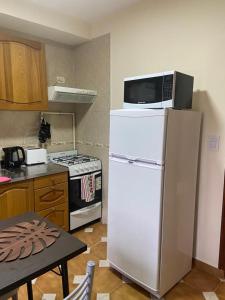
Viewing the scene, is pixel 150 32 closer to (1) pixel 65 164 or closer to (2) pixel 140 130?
(2) pixel 140 130

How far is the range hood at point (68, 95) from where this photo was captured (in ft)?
8.75

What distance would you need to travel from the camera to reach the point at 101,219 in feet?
10.2

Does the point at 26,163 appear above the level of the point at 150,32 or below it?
below

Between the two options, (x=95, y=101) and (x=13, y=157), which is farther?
(x=95, y=101)

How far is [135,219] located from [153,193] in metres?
0.29

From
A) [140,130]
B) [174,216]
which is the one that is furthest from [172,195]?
[140,130]

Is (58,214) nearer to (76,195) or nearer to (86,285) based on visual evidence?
(76,195)

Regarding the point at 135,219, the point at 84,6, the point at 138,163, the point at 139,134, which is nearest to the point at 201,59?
the point at 139,134

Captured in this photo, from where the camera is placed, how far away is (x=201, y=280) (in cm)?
204

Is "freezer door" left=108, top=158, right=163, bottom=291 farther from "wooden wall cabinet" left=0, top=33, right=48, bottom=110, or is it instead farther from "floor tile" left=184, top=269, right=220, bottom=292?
"wooden wall cabinet" left=0, top=33, right=48, bottom=110

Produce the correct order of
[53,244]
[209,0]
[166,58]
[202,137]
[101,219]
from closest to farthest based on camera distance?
[53,244] < [209,0] < [202,137] < [166,58] < [101,219]

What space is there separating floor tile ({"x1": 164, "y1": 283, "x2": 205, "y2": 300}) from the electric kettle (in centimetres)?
195

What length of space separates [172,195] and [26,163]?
1.72 m

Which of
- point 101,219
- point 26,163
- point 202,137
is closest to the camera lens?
point 202,137
